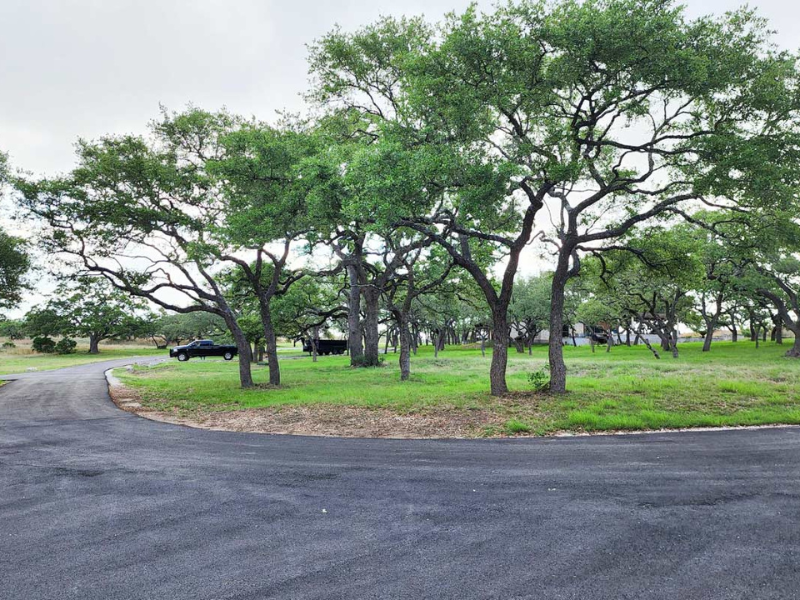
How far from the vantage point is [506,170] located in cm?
1009

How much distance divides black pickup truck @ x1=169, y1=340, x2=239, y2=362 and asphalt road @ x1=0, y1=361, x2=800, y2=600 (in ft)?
125

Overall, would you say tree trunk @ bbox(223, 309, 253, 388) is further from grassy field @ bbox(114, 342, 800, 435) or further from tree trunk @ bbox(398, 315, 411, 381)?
tree trunk @ bbox(398, 315, 411, 381)

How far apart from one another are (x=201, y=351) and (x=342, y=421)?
39.0 meters

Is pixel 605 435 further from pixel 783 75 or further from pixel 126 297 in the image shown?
pixel 126 297

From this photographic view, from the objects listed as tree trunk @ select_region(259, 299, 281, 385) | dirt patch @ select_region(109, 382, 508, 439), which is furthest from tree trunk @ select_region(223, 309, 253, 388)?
dirt patch @ select_region(109, 382, 508, 439)

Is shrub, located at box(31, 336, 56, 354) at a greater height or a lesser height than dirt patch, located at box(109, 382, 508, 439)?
greater

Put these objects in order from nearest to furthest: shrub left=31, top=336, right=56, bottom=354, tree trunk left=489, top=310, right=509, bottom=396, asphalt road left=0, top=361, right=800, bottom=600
Answer: asphalt road left=0, top=361, right=800, bottom=600 < tree trunk left=489, top=310, right=509, bottom=396 < shrub left=31, top=336, right=56, bottom=354

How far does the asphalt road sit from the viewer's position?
3305 mm

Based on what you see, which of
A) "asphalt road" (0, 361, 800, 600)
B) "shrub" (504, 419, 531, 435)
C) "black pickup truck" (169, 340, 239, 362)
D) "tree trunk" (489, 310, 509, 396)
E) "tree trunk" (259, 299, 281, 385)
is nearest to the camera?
"asphalt road" (0, 361, 800, 600)

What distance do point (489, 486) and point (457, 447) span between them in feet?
7.50

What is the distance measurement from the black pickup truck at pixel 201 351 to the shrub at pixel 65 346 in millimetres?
28749

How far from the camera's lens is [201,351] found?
4450 centimetres

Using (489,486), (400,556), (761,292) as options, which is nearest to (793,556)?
(489,486)

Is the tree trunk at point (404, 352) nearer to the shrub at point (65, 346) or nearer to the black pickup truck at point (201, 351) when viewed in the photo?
the black pickup truck at point (201, 351)
